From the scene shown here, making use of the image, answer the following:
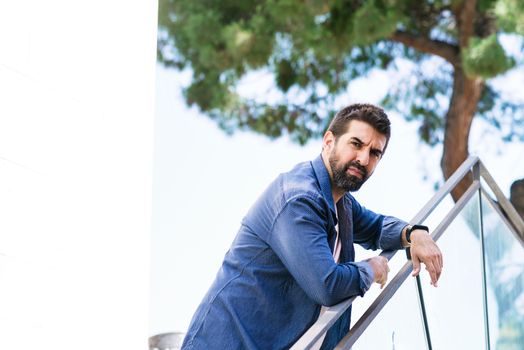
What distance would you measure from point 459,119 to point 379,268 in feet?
21.2

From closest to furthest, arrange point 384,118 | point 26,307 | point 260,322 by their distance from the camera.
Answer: point 260,322 → point 384,118 → point 26,307

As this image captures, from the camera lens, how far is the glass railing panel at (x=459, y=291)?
295 centimetres

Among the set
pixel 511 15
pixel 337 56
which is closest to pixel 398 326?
pixel 511 15

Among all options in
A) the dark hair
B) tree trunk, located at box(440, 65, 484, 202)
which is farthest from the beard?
tree trunk, located at box(440, 65, 484, 202)

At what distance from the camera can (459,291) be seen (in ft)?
10.4

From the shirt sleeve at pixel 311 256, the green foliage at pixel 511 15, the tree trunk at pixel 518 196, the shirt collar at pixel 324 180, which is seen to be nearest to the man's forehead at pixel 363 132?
the shirt collar at pixel 324 180

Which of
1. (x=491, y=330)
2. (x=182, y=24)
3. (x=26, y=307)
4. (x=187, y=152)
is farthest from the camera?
(x=187, y=152)

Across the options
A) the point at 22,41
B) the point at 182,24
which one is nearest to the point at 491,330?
the point at 22,41

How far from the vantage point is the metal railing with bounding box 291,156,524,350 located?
219 cm

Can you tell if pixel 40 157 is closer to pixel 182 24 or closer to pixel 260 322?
pixel 260 322

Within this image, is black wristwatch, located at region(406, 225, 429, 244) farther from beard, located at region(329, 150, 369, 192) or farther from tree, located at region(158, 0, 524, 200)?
tree, located at region(158, 0, 524, 200)

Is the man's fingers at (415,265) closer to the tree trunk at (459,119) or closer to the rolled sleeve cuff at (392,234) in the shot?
the rolled sleeve cuff at (392,234)

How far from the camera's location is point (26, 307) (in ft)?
9.62

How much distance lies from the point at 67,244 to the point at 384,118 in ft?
3.55
